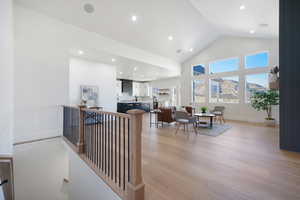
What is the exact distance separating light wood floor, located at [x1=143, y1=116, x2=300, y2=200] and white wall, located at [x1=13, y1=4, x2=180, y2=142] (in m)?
2.96

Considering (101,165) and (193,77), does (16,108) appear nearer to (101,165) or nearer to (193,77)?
(101,165)

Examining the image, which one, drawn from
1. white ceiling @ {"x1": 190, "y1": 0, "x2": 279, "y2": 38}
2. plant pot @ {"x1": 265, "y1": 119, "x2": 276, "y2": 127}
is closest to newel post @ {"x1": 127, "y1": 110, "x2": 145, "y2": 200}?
white ceiling @ {"x1": 190, "y1": 0, "x2": 279, "y2": 38}

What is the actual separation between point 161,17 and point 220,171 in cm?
475

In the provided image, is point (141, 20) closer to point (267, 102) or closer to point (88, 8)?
point (88, 8)

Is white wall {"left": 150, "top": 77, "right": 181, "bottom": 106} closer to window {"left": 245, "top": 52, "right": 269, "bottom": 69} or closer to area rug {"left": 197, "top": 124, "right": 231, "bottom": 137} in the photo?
window {"left": 245, "top": 52, "right": 269, "bottom": 69}

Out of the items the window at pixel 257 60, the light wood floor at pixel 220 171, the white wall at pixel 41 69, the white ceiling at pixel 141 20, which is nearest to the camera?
the light wood floor at pixel 220 171

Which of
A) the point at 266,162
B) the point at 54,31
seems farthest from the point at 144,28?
the point at 266,162

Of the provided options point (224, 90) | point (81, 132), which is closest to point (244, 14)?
point (224, 90)

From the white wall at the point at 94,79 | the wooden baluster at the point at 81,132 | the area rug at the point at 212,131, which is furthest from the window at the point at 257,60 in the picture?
the wooden baluster at the point at 81,132

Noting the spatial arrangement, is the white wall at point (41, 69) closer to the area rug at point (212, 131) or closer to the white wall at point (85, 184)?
the white wall at point (85, 184)

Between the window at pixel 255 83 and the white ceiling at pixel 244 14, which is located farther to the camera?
the window at pixel 255 83

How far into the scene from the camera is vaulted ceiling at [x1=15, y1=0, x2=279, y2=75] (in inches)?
144

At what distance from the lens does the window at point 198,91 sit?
7.95m

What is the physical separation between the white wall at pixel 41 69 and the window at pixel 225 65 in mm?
6262
